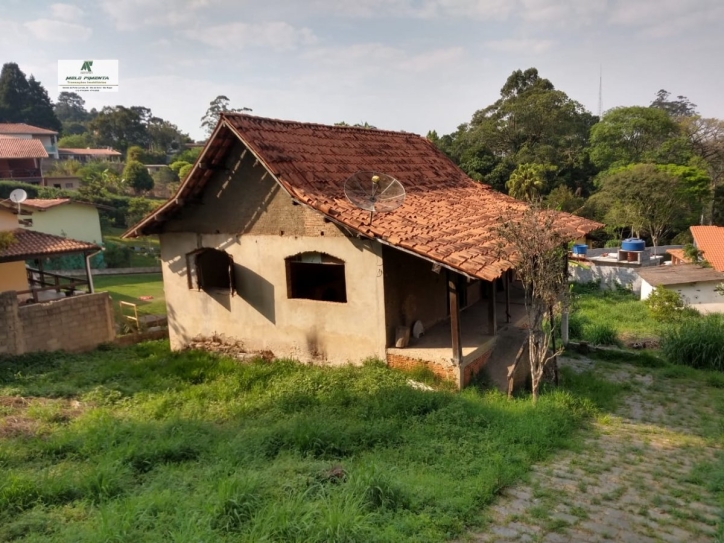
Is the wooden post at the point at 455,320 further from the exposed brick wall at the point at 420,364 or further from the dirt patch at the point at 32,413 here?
the dirt patch at the point at 32,413

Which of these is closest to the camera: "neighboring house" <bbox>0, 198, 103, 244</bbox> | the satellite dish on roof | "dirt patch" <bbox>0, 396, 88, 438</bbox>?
"dirt patch" <bbox>0, 396, 88, 438</bbox>

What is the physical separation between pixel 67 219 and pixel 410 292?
96.1ft

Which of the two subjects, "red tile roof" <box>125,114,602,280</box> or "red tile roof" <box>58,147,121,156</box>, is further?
"red tile roof" <box>58,147,121,156</box>

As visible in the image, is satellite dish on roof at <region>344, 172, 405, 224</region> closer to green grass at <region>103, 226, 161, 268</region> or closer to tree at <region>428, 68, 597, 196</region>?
green grass at <region>103, 226, 161, 268</region>

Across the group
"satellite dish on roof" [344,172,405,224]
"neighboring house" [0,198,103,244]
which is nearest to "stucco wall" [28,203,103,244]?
"neighboring house" [0,198,103,244]

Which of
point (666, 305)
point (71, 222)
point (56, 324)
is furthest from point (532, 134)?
point (56, 324)

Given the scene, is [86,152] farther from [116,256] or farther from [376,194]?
[376,194]

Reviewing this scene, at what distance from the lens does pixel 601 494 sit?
623 centimetres

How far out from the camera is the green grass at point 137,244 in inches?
1361

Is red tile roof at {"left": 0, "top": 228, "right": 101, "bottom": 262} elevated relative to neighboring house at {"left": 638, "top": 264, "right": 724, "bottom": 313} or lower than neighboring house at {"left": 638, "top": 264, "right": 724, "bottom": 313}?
elevated

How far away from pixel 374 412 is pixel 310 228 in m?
4.10

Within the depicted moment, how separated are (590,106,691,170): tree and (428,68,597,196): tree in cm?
163

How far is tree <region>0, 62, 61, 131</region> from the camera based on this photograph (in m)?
65.0

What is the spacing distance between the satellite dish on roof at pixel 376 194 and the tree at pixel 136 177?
42.1 metres
